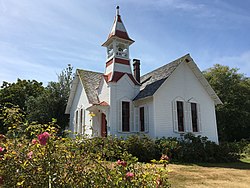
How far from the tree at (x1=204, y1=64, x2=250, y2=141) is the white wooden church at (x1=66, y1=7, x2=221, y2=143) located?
13.6 metres

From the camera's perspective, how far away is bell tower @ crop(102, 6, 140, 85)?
712 inches

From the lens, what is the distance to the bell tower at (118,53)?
1809 cm

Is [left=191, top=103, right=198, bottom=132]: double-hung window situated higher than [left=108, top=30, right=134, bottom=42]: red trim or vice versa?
[left=108, top=30, right=134, bottom=42]: red trim

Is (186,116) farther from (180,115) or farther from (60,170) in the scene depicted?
(60,170)

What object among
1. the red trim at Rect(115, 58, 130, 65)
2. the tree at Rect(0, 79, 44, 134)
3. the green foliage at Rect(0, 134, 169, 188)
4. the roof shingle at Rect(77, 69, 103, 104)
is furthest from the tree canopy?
the green foliage at Rect(0, 134, 169, 188)

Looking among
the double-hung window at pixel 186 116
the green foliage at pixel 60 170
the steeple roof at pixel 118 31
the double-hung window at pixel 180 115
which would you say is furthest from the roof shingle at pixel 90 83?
the green foliage at pixel 60 170

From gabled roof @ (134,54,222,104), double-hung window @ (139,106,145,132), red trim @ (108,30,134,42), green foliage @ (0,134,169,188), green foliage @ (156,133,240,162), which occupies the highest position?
red trim @ (108,30,134,42)

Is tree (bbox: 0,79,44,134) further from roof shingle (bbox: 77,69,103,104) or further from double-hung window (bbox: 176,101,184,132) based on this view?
double-hung window (bbox: 176,101,184,132)

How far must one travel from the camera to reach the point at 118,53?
733 inches

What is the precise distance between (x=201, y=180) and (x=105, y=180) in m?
6.12

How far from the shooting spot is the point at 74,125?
21859mm

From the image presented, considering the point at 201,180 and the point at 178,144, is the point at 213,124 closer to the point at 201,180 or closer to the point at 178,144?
the point at 178,144

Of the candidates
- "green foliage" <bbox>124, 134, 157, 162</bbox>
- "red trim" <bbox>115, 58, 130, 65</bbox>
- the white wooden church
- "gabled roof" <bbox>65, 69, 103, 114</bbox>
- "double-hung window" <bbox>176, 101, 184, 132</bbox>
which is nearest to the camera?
"green foliage" <bbox>124, 134, 157, 162</bbox>

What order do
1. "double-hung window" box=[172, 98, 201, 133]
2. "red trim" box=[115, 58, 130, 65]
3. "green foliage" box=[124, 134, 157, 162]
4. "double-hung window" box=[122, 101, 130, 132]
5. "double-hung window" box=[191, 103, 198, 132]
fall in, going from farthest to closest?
"red trim" box=[115, 58, 130, 65] → "double-hung window" box=[191, 103, 198, 132] → "double-hung window" box=[172, 98, 201, 133] → "double-hung window" box=[122, 101, 130, 132] → "green foliage" box=[124, 134, 157, 162]
